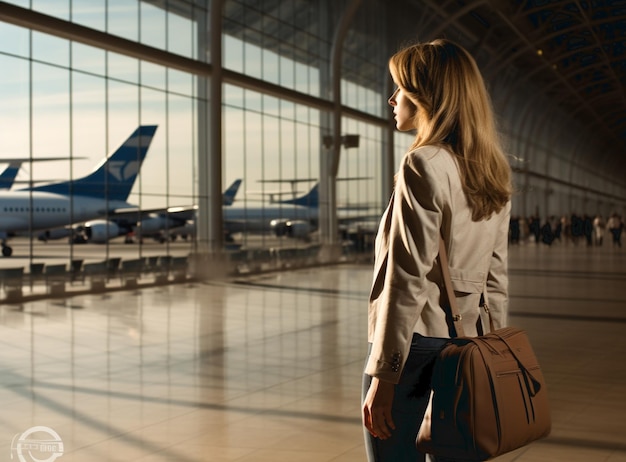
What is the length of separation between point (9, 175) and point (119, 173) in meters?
4.68

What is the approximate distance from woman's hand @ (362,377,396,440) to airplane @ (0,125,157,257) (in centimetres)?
2115

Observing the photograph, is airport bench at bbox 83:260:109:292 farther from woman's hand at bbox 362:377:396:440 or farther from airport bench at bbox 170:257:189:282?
woman's hand at bbox 362:377:396:440

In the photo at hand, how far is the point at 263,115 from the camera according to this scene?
32.6m

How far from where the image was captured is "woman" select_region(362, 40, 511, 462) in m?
2.38

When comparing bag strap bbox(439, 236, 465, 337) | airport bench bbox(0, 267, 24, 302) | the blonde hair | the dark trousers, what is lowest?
airport bench bbox(0, 267, 24, 302)

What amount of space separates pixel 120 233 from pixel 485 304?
124 feet

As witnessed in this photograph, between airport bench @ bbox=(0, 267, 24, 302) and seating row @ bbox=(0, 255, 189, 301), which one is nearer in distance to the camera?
airport bench @ bbox=(0, 267, 24, 302)

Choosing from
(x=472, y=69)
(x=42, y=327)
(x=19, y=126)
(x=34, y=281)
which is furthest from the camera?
(x=19, y=126)

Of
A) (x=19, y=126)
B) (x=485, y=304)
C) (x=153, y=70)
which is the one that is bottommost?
(x=485, y=304)

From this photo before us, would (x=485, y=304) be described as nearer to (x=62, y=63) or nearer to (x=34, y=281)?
(x=34, y=281)

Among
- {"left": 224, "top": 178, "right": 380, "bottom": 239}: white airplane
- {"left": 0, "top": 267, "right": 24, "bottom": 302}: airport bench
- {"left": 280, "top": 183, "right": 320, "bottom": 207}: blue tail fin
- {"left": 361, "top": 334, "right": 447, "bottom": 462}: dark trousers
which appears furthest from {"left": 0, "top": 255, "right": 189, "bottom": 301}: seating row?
{"left": 361, "top": 334, "right": 447, "bottom": 462}: dark trousers

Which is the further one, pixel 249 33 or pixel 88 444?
pixel 249 33

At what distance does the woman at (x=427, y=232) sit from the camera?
2385 millimetres

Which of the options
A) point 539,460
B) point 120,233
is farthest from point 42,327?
point 120,233
